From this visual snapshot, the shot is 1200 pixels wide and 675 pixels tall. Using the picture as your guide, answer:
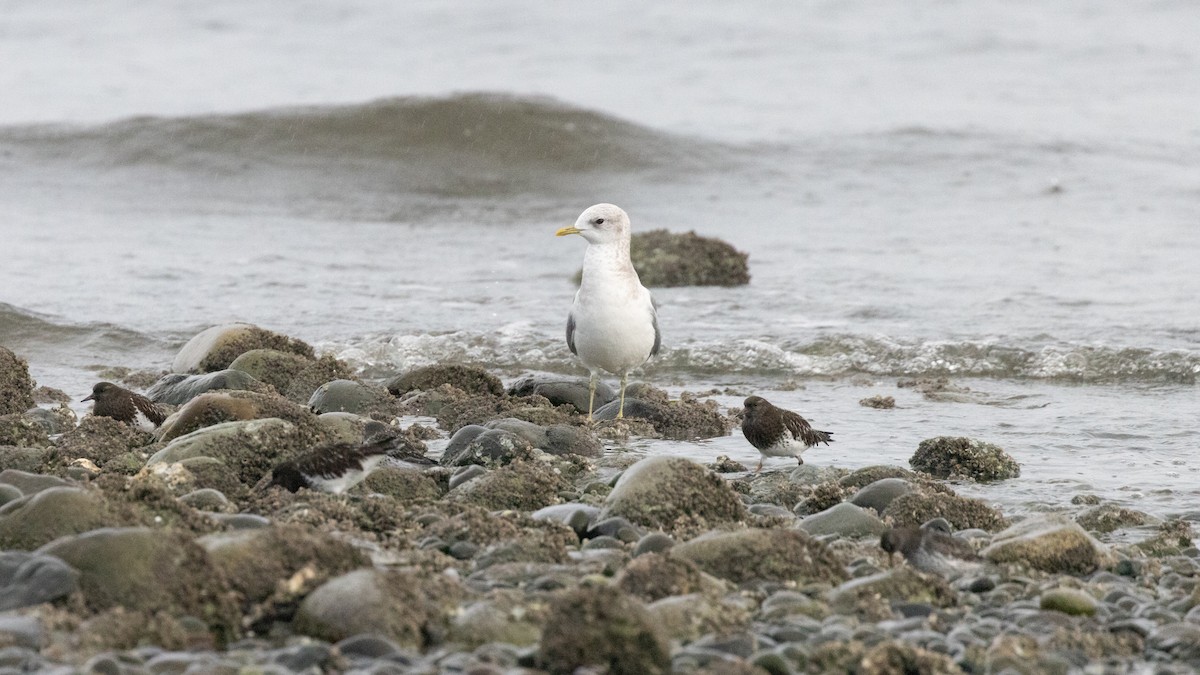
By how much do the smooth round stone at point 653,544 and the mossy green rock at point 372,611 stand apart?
1043 millimetres

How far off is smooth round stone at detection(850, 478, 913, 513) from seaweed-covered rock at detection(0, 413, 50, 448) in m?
3.73

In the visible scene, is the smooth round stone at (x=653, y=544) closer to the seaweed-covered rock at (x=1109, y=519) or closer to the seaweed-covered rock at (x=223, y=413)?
the seaweed-covered rock at (x=1109, y=519)

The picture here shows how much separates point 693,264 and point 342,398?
18.2 feet

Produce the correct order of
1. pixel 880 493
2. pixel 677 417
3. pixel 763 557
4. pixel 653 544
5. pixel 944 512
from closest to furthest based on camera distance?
pixel 763 557, pixel 653 544, pixel 944 512, pixel 880 493, pixel 677 417

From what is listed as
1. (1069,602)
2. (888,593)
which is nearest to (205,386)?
(888,593)

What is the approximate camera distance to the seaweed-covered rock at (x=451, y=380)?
8422 millimetres

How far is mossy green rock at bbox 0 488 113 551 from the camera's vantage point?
15.1 feet

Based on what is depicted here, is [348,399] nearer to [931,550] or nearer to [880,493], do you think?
[880,493]

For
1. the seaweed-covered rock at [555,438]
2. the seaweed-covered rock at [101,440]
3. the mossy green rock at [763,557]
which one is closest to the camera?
the mossy green rock at [763,557]

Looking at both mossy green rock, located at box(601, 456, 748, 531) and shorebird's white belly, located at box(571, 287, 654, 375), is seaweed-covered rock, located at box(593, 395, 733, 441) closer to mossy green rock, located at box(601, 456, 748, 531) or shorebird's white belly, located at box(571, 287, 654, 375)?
shorebird's white belly, located at box(571, 287, 654, 375)

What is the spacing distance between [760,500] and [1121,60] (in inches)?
818

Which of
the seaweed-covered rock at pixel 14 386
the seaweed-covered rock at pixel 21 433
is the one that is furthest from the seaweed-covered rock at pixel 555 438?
Result: the seaweed-covered rock at pixel 14 386

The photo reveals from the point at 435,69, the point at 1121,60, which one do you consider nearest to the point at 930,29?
the point at 1121,60

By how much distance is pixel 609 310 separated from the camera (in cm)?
805
